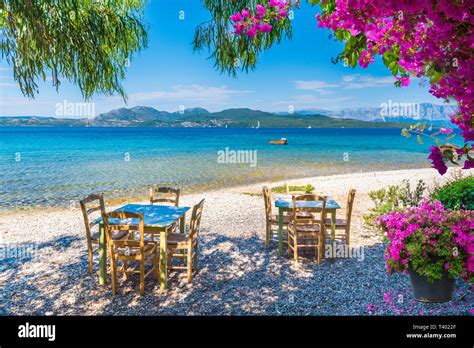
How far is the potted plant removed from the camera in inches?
175

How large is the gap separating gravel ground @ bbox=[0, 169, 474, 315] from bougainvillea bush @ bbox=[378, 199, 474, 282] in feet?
1.68

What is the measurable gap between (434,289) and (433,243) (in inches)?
24.7

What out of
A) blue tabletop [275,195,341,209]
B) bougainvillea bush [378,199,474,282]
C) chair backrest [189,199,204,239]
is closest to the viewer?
bougainvillea bush [378,199,474,282]

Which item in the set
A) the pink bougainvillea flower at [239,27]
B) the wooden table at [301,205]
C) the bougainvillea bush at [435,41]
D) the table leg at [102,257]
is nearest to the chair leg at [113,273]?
the table leg at [102,257]

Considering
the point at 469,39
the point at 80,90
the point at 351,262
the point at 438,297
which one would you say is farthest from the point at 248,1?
the point at 351,262

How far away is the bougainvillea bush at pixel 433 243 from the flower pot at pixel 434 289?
13 centimetres

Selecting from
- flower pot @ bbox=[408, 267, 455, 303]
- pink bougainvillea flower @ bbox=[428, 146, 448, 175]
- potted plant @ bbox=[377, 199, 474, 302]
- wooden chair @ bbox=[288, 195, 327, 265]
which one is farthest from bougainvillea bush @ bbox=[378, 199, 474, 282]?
pink bougainvillea flower @ bbox=[428, 146, 448, 175]

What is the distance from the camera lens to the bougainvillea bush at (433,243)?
4.43 metres

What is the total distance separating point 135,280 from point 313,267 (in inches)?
119

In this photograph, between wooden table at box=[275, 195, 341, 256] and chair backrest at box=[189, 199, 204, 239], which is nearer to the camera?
chair backrest at box=[189, 199, 204, 239]

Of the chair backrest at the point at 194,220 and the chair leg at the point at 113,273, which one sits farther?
the chair backrest at the point at 194,220

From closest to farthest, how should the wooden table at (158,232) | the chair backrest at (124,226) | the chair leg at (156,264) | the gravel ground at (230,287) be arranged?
the gravel ground at (230,287) < the chair backrest at (124,226) < the wooden table at (158,232) < the chair leg at (156,264)

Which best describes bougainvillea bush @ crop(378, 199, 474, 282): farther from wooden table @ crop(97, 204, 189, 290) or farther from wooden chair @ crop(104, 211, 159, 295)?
wooden chair @ crop(104, 211, 159, 295)

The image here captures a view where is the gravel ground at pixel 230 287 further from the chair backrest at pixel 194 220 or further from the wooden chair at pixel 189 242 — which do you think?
the chair backrest at pixel 194 220
